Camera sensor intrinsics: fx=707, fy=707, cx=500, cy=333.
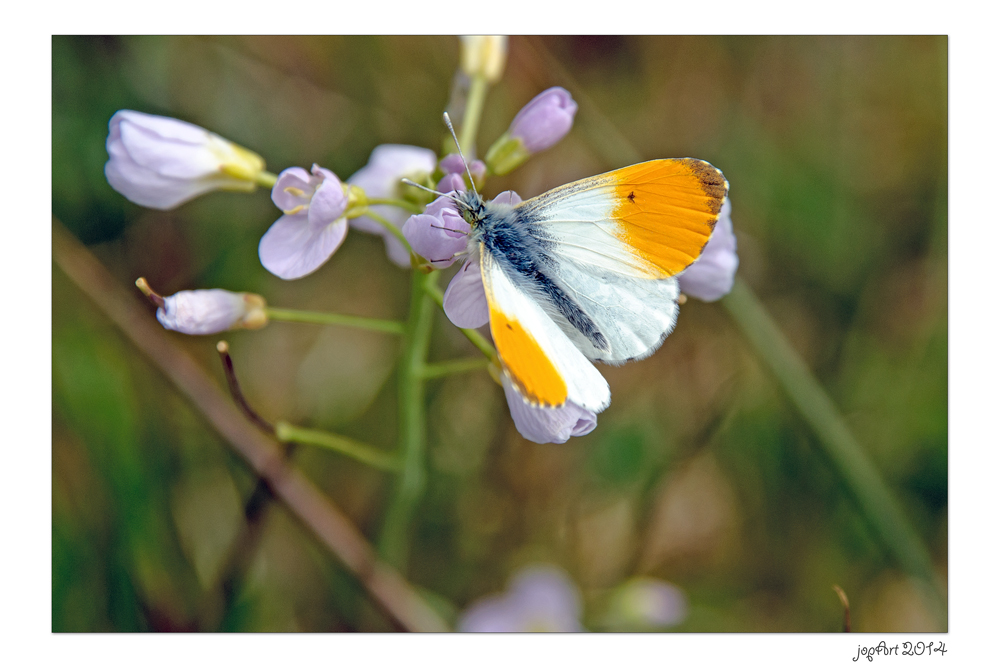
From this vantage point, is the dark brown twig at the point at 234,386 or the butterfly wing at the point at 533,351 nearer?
the butterfly wing at the point at 533,351

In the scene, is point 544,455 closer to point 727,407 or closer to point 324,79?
point 727,407

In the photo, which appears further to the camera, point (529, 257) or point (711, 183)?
point (529, 257)

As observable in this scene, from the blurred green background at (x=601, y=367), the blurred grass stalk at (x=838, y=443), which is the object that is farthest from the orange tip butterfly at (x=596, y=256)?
the blurred green background at (x=601, y=367)

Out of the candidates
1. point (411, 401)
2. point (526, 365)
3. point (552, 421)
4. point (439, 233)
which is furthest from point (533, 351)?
point (411, 401)

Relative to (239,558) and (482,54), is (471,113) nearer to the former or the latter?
(482,54)

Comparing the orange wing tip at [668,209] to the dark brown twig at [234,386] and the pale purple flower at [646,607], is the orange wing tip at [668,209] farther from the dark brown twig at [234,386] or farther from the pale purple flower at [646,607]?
the pale purple flower at [646,607]

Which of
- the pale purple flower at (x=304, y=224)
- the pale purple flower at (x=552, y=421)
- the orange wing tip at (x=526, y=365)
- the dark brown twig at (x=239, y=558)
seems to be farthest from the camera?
the dark brown twig at (x=239, y=558)
